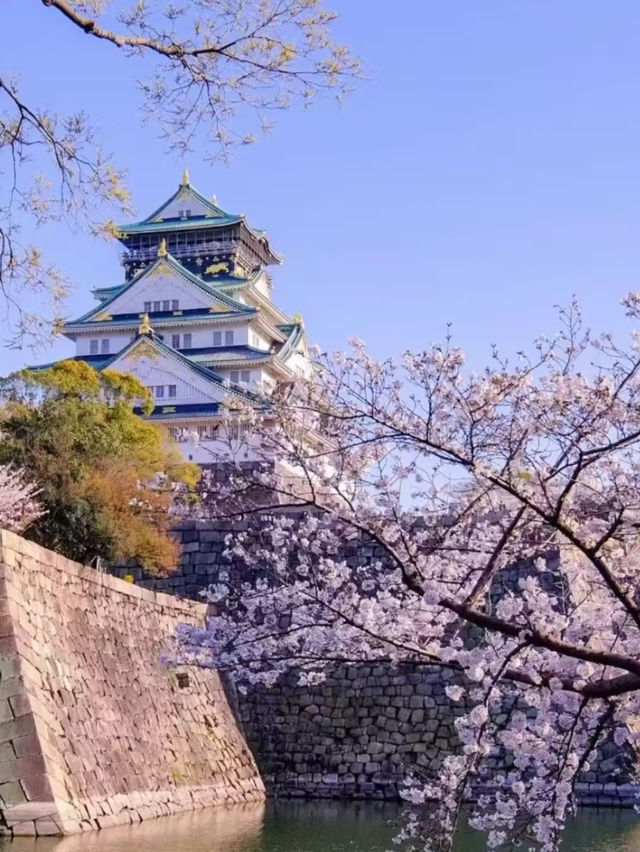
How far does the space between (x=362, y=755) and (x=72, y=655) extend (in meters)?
4.42

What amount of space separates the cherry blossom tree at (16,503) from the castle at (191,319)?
11333 mm

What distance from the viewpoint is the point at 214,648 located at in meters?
5.33

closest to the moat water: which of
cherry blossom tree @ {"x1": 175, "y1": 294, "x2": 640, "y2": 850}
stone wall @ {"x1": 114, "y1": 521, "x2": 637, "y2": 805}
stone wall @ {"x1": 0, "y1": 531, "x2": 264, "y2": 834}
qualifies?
stone wall @ {"x1": 0, "y1": 531, "x2": 264, "y2": 834}

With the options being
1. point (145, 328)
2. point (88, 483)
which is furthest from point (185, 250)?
point (88, 483)

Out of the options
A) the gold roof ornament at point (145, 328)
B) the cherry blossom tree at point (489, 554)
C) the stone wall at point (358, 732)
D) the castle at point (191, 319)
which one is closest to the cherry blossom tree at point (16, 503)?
the stone wall at point (358, 732)

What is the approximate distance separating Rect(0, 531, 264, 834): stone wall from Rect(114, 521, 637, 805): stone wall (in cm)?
54

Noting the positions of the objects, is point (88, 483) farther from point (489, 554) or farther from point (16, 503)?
point (489, 554)

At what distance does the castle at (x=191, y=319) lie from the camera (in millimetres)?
25000

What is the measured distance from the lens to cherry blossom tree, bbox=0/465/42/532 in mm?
10469

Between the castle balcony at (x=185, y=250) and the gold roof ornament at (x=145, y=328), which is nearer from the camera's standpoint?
the gold roof ornament at (x=145, y=328)

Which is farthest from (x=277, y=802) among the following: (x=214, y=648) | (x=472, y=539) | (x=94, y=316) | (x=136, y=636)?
(x=94, y=316)

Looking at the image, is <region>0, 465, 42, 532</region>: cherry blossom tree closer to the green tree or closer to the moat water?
the green tree

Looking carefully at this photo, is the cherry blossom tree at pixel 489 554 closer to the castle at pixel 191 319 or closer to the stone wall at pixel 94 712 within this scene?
the stone wall at pixel 94 712

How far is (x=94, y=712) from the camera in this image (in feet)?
28.6
